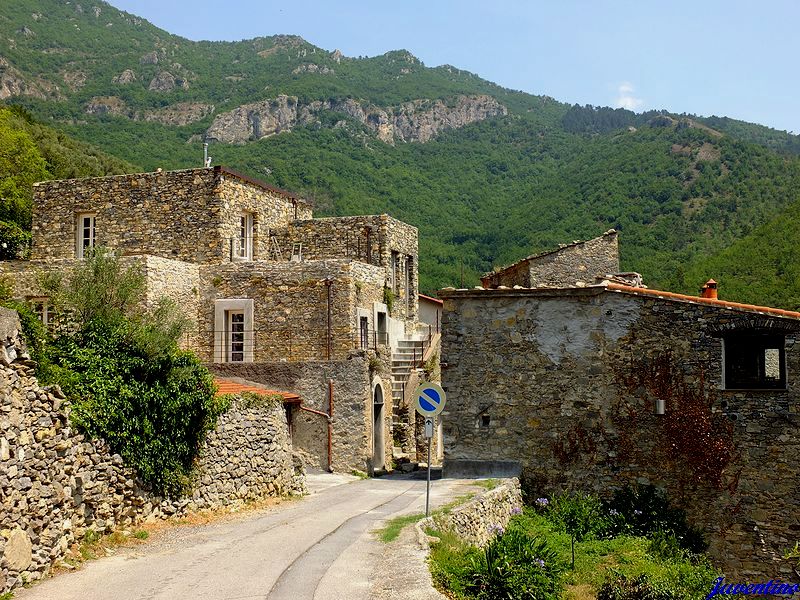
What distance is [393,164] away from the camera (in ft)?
274

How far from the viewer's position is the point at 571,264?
27.0 meters

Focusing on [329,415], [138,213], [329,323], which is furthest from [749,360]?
[138,213]

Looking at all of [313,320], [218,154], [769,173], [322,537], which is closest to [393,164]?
[218,154]

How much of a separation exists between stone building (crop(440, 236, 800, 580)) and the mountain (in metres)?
23.7

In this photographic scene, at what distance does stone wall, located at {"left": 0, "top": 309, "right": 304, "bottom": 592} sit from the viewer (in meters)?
10.1

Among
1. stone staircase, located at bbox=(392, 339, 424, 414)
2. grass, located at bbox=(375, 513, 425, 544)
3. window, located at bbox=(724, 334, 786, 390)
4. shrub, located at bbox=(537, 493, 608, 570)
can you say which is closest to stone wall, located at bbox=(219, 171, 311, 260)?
stone staircase, located at bbox=(392, 339, 424, 414)

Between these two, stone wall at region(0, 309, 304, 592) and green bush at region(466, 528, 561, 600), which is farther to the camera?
green bush at region(466, 528, 561, 600)

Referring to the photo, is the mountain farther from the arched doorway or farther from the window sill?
the window sill

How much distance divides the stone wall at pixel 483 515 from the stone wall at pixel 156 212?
47.6 ft

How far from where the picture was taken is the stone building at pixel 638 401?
1661 cm

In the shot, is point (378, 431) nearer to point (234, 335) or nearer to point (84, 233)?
point (234, 335)

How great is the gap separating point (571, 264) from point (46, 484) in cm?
1957

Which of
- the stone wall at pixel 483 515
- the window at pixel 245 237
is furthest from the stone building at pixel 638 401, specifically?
the window at pixel 245 237

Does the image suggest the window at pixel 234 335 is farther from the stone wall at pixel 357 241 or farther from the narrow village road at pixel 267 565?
the narrow village road at pixel 267 565
